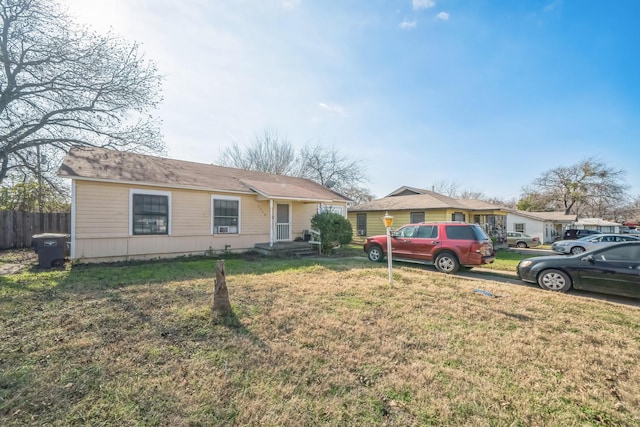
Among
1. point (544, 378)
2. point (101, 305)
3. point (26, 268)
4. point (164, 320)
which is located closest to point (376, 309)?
point (544, 378)

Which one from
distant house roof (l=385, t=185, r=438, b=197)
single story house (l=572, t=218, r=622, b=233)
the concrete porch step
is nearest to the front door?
the concrete porch step

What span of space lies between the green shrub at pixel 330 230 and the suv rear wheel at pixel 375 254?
7.58 feet

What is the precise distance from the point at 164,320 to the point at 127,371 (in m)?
1.46

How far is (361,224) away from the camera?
73.6 feet

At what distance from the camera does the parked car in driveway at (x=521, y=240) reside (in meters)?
22.9

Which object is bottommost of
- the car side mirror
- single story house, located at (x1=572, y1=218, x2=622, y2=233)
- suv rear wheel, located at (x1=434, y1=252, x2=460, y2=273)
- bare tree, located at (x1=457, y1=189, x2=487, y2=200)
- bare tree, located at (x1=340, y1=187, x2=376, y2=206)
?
suv rear wheel, located at (x1=434, y1=252, x2=460, y2=273)

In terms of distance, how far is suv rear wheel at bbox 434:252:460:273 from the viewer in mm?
8953

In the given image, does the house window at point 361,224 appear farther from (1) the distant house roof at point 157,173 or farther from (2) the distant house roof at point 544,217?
(2) the distant house roof at point 544,217

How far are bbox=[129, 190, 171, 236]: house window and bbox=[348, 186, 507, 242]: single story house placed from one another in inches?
544

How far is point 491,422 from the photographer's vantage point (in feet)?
7.50

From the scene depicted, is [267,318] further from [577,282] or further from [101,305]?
[577,282]

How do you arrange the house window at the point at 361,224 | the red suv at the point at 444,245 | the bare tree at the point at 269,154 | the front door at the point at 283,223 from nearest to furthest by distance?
the red suv at the point at 444,245, the front door at the point at 283,223, the house window at the point at 361,224, the bare tree at the point at 269,154

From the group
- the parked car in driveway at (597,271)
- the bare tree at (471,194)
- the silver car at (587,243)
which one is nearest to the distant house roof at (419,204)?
the silver car at (587,243)

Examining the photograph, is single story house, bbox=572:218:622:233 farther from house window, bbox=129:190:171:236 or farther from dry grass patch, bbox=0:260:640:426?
house window, bbox=129:190:171:236
